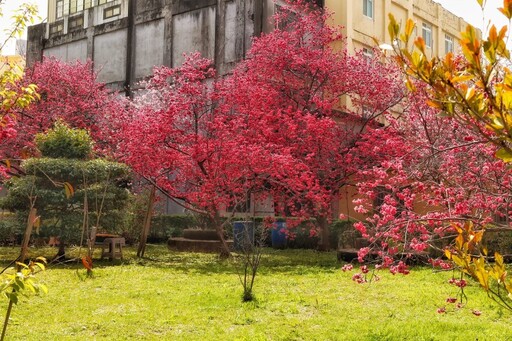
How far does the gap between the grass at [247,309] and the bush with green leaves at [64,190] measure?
1836 millimetres

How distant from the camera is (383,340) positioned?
763 cm

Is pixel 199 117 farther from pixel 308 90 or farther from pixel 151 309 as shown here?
pixel 151 309

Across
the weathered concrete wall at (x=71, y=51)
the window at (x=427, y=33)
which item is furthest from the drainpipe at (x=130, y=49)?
the window at (x=427, y=33)

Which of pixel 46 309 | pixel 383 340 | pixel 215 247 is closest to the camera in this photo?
pixel 383 340

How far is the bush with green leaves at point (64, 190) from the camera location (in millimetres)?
15469

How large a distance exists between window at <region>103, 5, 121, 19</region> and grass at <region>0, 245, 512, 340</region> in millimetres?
20718

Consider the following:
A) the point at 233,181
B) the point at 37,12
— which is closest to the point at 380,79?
the point at 233,181

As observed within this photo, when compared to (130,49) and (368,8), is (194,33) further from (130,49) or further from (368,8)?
(368,8)

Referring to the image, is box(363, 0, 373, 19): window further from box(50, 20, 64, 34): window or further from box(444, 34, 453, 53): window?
box(50, 20, 64, 34): window

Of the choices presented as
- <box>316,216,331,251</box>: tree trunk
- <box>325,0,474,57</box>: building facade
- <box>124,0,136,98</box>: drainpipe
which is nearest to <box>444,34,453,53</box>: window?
<box>325,0,474,57</box>: building facade

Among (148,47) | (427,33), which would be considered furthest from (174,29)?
(427,33)

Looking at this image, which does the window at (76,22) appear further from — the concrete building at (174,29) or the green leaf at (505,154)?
→ the green leaf at (505,154)

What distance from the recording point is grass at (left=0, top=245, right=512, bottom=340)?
26.1ft

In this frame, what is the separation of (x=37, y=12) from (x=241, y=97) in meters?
11.9
